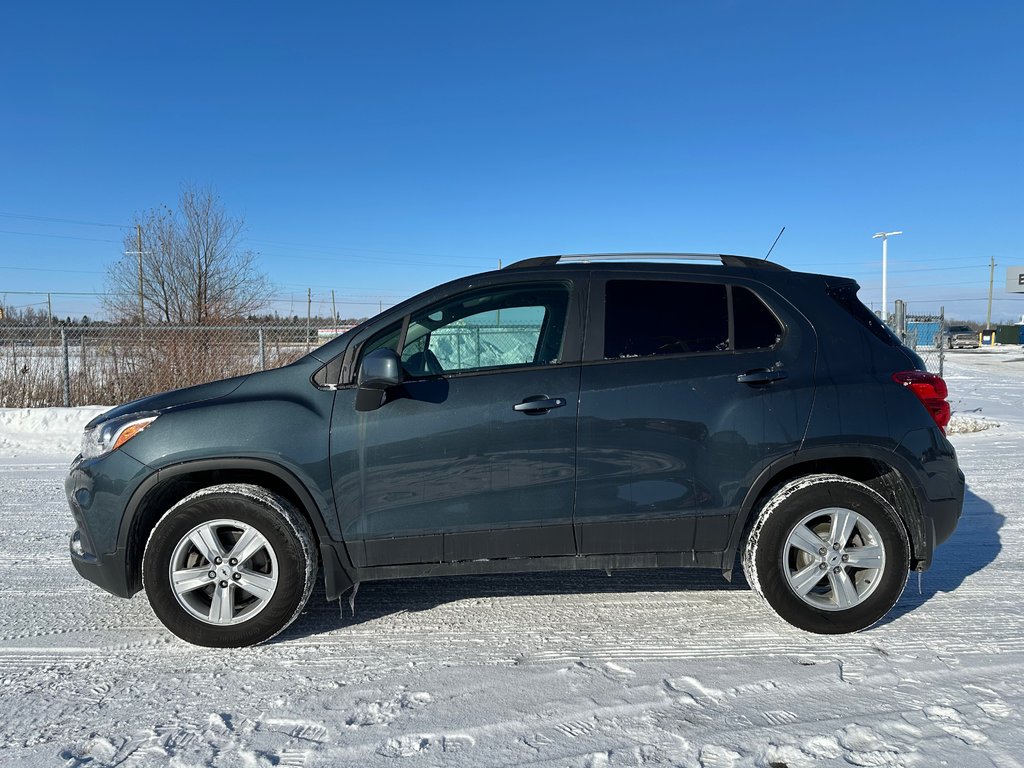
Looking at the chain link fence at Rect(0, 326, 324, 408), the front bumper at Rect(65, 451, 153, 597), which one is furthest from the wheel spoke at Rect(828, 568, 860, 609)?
the chain link fence at Rect(0, 326, 324, 408)

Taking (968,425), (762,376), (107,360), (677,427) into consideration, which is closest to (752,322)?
(762,376)

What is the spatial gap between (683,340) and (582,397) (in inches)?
24.9

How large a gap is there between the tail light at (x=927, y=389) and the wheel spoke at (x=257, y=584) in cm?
328

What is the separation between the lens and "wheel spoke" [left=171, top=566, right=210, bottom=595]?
11.0 feet

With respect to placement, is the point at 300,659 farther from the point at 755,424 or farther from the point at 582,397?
the point at 755,424

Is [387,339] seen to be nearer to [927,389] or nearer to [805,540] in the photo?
[805,540]

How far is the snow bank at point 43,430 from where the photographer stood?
376 inches

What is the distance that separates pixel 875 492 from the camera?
354cm

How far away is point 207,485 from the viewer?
143 inches

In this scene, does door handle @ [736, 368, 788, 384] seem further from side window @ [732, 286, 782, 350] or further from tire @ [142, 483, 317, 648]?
tire @ [142, 483, 317, 648]

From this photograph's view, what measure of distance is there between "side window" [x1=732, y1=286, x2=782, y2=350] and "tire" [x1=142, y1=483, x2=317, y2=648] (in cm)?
240

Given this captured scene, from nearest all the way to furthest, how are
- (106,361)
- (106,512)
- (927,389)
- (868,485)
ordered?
(106,512) < (927,389) < (868,485) < (106,361)

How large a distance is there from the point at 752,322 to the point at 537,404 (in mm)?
1225

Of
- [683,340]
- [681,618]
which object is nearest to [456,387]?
[683,340]
